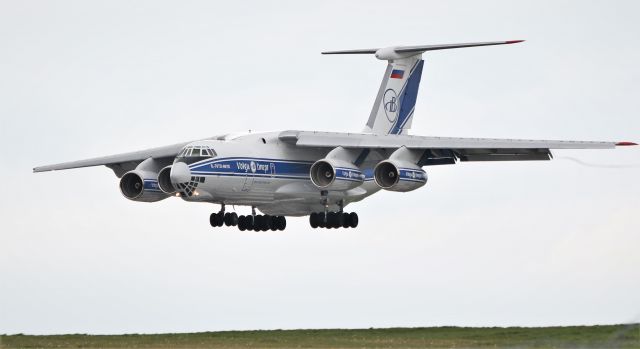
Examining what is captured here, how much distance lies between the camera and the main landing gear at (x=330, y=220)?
3816 cm

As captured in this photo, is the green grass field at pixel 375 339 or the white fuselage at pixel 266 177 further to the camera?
the white fuselage at pixel 266 177

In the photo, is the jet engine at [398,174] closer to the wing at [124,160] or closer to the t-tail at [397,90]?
the t-tail at [397,90]

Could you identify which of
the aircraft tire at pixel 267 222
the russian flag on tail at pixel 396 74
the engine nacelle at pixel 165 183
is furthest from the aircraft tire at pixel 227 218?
the russian flag on tail at pixel 396 74

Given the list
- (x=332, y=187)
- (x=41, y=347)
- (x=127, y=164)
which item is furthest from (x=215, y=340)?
(x=127, y=164)

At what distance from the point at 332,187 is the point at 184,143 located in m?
3.93

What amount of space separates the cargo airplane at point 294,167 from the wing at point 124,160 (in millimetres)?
25

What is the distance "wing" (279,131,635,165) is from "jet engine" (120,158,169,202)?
10.4ft

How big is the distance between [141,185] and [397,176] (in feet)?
20.5

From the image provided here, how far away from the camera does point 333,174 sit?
119ft

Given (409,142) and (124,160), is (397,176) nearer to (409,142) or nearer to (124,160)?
(409,142)

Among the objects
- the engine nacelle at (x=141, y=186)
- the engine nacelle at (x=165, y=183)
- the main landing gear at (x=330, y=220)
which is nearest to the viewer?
the engine nacelle at (x=165, y=183)

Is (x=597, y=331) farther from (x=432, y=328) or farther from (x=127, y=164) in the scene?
(x=127, y=164)

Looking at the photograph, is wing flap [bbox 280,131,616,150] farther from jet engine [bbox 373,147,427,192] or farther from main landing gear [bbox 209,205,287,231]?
main landing gear [bbox 209,205,287,231]

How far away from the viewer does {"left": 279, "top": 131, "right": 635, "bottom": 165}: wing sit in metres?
35.4
